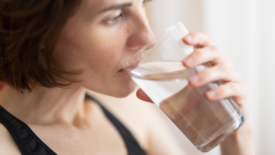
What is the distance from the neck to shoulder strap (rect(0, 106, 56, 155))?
0.04 m

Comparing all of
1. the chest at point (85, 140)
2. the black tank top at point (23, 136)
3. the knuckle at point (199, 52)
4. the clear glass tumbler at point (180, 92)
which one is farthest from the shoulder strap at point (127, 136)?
the knuckle at point (199, 52)

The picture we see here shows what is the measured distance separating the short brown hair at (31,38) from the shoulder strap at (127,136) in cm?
39

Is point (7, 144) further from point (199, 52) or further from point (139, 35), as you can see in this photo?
point (199, 52)

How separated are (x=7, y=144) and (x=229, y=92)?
65 centimetres

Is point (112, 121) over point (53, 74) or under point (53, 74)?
under

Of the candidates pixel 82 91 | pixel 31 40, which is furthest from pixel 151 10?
pixel 31 40

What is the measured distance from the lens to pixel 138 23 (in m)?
0.80

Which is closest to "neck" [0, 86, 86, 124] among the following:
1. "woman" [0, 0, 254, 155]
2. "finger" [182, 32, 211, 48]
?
"woman" [0, 0, 254, 155]

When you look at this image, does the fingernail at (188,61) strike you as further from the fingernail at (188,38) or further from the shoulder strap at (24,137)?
the shoulder strap at (24,137)

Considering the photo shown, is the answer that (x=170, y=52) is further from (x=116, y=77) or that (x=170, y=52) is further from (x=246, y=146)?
(x=246, y=146)

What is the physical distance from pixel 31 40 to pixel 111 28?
0.21 metres

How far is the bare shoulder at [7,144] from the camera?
86cm

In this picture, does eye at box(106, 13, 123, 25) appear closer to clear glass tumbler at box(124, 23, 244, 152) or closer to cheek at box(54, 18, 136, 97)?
cheek at box(54, 18, 136, 97)

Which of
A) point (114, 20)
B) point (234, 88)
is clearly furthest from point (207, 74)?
point (114, 20)
